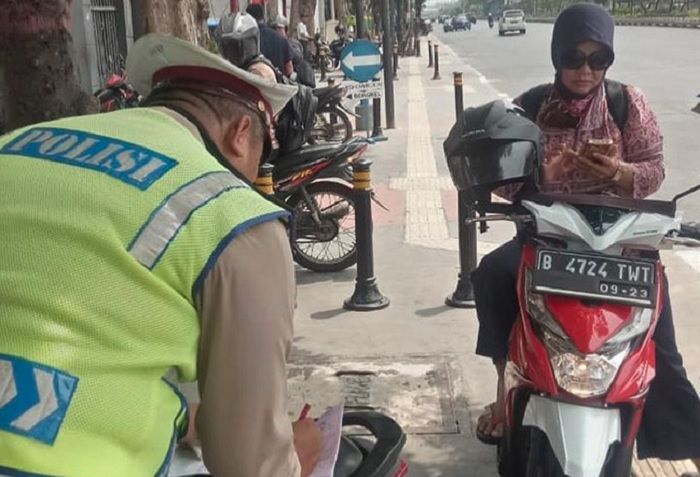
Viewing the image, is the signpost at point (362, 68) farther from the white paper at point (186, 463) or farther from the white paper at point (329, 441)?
the white paper at point (186, 463)

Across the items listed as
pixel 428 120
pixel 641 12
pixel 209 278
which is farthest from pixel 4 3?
pixel 641 12

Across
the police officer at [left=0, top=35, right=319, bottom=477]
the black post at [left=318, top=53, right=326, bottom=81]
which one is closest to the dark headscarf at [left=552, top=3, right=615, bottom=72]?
the police officer at [left=0, top=35, right=319, bottom=477]

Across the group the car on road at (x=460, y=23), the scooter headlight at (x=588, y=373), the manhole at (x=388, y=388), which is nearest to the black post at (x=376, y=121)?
the manhole at (x=388, y=388)

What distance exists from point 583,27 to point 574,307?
1073 mm

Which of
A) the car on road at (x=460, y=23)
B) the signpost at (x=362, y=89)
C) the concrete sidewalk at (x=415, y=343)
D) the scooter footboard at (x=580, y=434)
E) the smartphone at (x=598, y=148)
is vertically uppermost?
the smartphone at (x=598, y=148)

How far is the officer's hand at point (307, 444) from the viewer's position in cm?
173

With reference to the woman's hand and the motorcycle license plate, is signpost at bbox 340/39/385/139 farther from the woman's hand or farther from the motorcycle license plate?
the motorcycle license plate

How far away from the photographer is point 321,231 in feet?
20.6

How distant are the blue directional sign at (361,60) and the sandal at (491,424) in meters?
7.57

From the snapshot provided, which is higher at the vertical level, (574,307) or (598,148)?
(598,148)

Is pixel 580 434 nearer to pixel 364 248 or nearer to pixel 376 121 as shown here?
pixel 364 248

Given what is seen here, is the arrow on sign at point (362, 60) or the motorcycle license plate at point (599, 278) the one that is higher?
the arrow on sign at point (362, 60)

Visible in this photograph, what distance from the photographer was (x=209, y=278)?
1362 mm

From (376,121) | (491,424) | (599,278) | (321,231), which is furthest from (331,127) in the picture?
(599,278)
